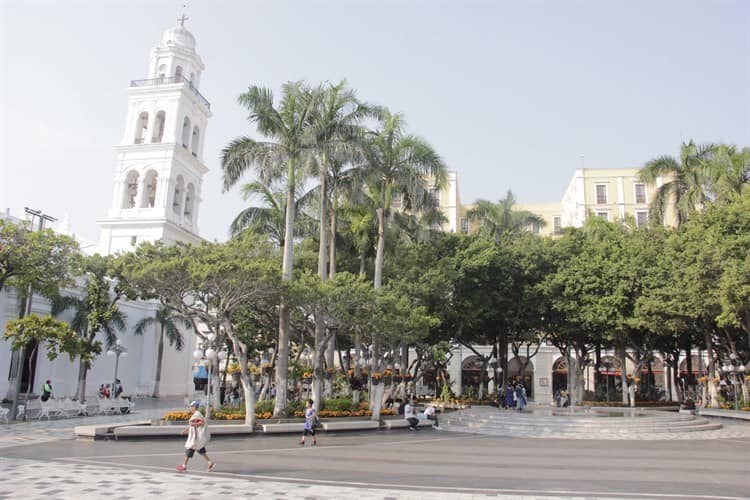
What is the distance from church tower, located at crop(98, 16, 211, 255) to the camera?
42.1m

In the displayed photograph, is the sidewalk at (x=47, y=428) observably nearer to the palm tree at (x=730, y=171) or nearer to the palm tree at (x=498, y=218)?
the palm tree at (x=498, y=218)

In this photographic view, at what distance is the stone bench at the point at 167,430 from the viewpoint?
18.3 m

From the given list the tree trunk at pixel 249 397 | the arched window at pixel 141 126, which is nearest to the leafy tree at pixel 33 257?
the tree trunk at pixel 249 397

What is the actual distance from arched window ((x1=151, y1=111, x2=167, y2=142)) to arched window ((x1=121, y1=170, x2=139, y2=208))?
115 inches

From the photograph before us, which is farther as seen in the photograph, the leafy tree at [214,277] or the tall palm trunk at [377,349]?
the tall palm trunk at [377,349]

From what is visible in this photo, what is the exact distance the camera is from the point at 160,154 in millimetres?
42438

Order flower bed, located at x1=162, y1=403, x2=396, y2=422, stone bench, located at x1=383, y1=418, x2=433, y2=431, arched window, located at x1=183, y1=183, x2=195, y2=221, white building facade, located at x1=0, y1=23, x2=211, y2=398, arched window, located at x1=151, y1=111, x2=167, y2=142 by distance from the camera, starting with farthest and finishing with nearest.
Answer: arched window, located at x1=183, y1=183, x2=195, y2=221 < arched window, located at x1=151, y1=111, x2=167, y2=142 < white building facade, located at x1=0, y1=23, x2=211, y2=398 < stone bench, located at x1=383, y1=418, x2=433, y2=431 < flower bed, located at x1=162, y1=403, x2=396, y2=422

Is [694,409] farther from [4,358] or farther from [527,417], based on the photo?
[4,358]

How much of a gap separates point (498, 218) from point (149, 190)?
25.1 metres

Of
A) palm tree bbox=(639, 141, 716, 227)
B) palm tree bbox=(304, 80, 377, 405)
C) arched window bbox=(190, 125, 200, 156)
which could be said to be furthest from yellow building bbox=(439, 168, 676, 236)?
palm tree bbox=(304, 80, 377, 405)

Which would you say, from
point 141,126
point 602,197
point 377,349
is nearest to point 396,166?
point 377,349

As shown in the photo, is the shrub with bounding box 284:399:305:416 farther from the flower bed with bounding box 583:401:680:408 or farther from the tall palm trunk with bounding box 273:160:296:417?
the flower bed with bounding box 583:401:680:408

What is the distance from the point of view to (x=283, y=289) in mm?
21031

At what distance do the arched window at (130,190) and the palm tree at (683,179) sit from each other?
1340 inches
